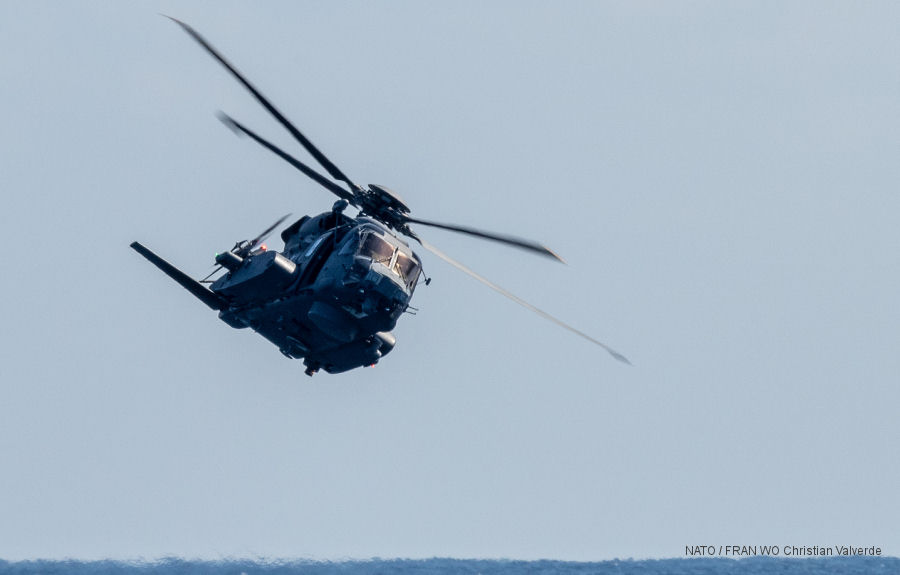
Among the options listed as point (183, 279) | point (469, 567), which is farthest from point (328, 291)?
point (469, 567)

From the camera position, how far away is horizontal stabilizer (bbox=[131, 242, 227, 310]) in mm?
30531

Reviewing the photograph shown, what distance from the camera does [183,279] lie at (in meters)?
30.6

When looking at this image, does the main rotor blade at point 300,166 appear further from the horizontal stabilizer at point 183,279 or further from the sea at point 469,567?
the sea at point 469,567

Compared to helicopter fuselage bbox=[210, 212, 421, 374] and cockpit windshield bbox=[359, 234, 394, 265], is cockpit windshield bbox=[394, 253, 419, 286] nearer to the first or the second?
helicopter fuselage bbox=[210, 212, 421, 374]

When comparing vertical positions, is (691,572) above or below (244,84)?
below

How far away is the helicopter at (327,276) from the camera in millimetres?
27422

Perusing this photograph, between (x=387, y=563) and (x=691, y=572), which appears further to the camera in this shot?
(x=691, y=572)

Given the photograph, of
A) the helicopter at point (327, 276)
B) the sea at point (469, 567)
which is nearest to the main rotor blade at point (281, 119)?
the helicopter at point (327, 276)

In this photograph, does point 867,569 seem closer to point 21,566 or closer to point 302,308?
point 21,566

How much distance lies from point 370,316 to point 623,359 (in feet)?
19.2

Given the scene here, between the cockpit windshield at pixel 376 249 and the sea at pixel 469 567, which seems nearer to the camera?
the cockpit windshield at pixel 376 249

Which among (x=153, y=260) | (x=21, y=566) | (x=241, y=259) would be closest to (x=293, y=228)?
(x=241, y=259)

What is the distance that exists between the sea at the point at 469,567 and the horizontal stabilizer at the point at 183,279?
16985 millimetres

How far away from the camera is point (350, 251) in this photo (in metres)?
27.8
